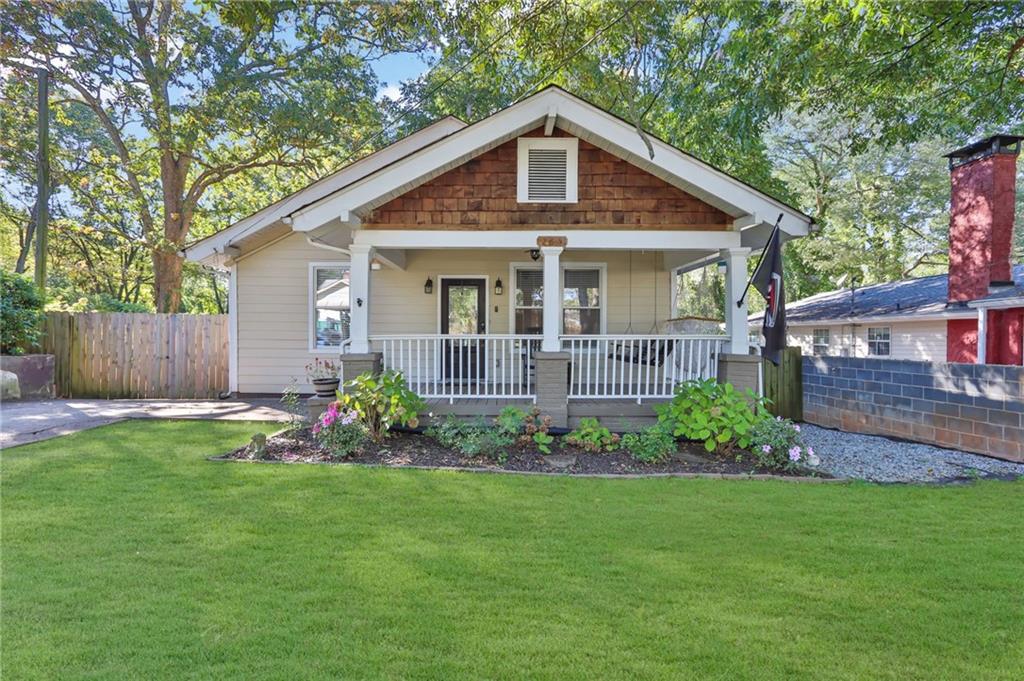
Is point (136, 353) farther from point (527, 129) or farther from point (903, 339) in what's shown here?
point (903, 339)

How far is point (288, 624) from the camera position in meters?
2.53

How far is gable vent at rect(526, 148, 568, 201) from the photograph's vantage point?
7062 millimetres

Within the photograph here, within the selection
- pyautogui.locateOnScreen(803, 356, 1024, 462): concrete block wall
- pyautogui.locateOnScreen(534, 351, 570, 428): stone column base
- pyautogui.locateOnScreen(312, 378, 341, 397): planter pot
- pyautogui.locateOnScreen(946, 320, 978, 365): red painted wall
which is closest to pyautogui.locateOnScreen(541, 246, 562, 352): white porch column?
pyautogui.locateOnScreen(534, 351, 570, 428): stone column base

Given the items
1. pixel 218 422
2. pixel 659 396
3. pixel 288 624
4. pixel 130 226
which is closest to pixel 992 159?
pixel 659 396

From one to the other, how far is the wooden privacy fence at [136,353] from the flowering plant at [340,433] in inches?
233

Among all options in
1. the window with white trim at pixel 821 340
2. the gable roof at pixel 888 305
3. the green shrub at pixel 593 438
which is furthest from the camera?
the window with white trim at pixel 821 340

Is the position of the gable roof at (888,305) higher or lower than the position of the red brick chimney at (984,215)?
lower

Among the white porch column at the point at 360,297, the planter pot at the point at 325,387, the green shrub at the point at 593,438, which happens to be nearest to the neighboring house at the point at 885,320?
the green shrub at the point at 593,438

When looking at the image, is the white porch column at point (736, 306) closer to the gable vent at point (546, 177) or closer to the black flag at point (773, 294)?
the black flag at point (773, 294)

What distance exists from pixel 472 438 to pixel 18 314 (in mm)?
9501

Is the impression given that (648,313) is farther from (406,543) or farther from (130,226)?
(130,226)

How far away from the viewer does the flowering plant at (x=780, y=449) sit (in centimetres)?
575

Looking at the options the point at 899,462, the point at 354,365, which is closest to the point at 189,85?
the point at 354,365

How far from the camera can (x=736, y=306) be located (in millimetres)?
7117
